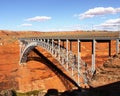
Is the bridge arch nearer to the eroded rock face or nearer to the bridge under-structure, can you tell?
the bridge under-structure

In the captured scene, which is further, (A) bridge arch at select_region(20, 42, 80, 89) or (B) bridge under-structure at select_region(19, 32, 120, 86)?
(A) bridge arch at select_region(20, 42, 80, 89)

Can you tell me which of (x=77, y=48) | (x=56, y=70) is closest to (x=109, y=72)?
(x=77, y=48)

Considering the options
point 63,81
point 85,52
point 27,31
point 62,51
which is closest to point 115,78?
point 62,51

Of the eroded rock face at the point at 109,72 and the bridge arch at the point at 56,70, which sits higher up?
the eroded rock face at the point at 109,72

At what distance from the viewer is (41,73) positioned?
175 ft

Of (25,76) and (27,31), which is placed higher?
(27,31)

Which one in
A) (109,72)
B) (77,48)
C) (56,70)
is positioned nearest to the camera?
(109,72)

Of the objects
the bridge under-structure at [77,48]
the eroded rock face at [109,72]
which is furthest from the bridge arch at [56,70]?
the eroded rock face at [109,72]

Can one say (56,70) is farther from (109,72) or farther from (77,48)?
(109,72)

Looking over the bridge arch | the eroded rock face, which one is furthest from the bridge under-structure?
the bridge arch

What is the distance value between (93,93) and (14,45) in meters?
42.6

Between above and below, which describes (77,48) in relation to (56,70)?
above

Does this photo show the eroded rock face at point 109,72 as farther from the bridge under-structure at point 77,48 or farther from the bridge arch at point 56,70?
the bridge arch at point 56,70

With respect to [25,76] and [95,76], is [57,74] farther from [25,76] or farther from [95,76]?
[95,76]
